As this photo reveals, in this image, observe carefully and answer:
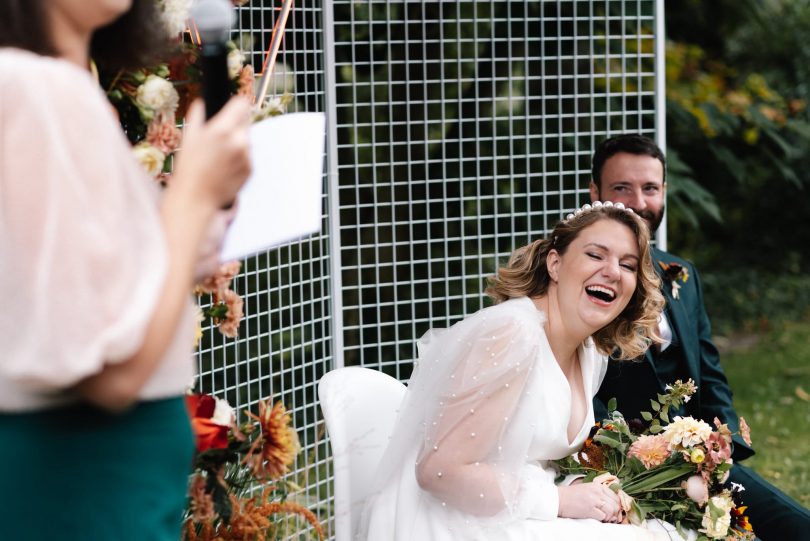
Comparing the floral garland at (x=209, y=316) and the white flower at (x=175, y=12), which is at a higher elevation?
the white flower at (x=175, y=12)

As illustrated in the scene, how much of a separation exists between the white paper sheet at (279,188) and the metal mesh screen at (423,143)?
206 cm

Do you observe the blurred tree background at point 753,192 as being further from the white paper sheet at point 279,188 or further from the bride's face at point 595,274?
the white paper sheet at point 279,188

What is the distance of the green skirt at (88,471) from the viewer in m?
1.22

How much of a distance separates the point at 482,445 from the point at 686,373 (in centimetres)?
131

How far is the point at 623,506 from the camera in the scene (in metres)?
2.66

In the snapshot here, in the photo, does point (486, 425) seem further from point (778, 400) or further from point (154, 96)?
point (778, 400)

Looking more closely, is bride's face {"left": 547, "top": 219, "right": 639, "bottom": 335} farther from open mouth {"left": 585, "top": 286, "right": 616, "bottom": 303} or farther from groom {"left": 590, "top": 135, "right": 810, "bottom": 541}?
groom {"left": 590, "top": 135, "right": 810, "bottom": 541}

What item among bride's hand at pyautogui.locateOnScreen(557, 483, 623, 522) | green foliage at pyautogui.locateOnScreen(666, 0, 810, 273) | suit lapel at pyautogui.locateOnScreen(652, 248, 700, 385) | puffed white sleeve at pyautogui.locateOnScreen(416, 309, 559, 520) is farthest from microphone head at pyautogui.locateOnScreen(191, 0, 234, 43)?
green foliage at pyautogui.locateOnScreen(666, 0, 810, 273)

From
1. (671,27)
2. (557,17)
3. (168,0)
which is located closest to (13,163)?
(168,0)

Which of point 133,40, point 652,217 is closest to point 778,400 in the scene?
point 652,217

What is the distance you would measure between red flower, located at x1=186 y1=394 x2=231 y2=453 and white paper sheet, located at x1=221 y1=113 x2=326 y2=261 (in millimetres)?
573

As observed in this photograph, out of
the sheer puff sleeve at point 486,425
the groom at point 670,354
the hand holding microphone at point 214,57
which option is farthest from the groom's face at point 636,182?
the hand holding microphone at point 214,57

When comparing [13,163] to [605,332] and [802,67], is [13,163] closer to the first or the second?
[605,332]

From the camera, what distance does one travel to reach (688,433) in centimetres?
268
